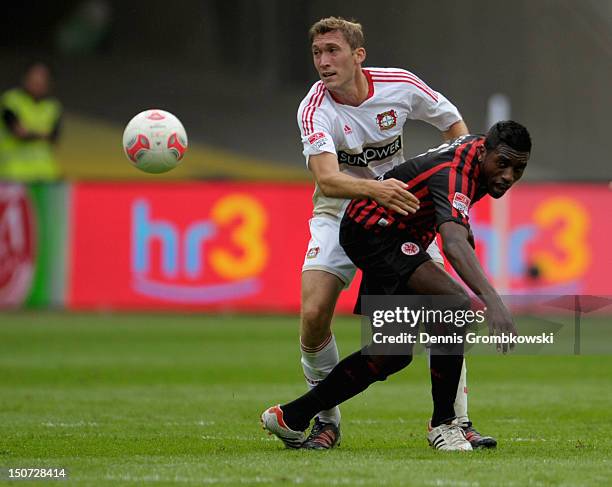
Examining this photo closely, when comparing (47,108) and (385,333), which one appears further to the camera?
(47,108)

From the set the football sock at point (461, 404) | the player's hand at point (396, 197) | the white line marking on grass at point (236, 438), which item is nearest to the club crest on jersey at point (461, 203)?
the player's hand at point (396, 197)

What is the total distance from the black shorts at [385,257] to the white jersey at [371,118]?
0.61m

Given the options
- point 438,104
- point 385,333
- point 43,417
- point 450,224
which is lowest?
point 43,417

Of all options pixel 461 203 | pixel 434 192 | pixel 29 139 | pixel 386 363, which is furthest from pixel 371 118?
pixel 29 139

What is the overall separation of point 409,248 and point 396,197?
1.06 feet

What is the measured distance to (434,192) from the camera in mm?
6254

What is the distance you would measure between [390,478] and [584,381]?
5.32 meters

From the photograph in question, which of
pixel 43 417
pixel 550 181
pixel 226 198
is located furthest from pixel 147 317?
pixel 43 417

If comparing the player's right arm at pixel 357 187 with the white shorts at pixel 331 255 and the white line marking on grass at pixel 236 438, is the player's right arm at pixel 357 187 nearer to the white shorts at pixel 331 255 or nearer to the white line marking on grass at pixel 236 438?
the white shorts at pixel 331 255

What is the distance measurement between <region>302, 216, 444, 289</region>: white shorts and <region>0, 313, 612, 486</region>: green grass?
0.91 meters

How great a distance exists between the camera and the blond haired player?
6914 mm

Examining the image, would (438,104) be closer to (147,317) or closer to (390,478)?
(390,478)

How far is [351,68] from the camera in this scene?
713cm

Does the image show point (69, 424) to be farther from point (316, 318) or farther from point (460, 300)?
point (460, 300)
